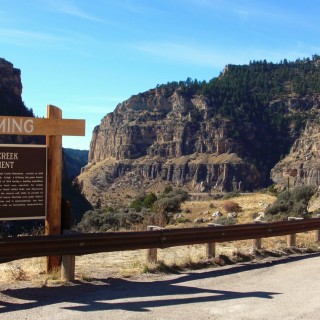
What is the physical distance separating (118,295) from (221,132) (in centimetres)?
17274

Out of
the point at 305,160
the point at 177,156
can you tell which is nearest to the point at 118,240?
the point at 305,160

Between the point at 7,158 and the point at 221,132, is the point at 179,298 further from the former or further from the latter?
the point at 221,132

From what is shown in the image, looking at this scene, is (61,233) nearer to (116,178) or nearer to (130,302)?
(130,302)

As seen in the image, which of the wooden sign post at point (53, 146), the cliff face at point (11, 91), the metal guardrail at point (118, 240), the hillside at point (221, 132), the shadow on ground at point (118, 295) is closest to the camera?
the shadow on ground at point (118, 295)

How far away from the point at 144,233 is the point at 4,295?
9.49 feet

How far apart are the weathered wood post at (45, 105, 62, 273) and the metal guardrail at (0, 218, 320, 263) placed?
0.60 metres

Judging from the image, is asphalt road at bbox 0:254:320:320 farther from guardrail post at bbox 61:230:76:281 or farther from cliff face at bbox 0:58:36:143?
cliff face at bbox 0:58:36:143

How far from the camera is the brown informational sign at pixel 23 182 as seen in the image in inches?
324

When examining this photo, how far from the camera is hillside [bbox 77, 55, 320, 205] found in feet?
572

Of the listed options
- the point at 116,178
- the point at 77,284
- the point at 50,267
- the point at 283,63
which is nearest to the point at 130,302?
the point at 77,284

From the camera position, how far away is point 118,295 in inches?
292

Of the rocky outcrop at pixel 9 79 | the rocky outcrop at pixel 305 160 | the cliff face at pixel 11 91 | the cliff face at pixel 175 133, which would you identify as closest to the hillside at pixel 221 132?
the cliff face at pixel 175 133

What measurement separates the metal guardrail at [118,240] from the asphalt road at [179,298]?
52 centimetres

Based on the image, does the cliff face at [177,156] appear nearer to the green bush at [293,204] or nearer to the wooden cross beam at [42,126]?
the green bush at [293,204]
